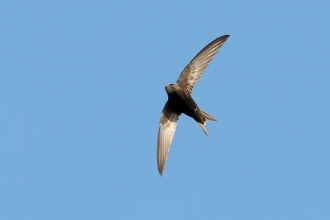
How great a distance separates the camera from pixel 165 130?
1802 cm

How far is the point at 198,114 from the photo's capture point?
17.7 metres

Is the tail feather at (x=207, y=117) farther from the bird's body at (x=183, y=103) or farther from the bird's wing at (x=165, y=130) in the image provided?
the bird's wing at (x=165, y=130)

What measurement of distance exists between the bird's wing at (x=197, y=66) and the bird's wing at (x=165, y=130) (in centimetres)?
69

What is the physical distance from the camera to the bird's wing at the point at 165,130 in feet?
58.1

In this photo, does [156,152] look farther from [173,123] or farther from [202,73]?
[202,73]

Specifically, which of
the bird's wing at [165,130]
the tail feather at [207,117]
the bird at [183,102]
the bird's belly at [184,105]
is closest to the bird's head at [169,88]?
the bird at [183,102]

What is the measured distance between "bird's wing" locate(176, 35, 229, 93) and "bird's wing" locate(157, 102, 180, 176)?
2.26 feet

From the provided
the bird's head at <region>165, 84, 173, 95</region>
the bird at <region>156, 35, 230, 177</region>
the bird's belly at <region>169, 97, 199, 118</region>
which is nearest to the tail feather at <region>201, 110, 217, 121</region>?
the bird at <region>156, 35, 230, 177</region>

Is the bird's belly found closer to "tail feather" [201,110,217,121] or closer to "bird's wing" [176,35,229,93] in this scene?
"tail feather" [201,110,217,121]

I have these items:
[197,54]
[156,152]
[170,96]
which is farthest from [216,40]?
[156,152]

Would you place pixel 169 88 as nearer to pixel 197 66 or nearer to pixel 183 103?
pixel 183 103

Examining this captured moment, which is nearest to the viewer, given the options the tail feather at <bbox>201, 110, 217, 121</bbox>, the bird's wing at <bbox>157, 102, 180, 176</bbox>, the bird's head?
the bird's head

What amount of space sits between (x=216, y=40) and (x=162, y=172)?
127 inches

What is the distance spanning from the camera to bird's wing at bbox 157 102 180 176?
17.7 metres
